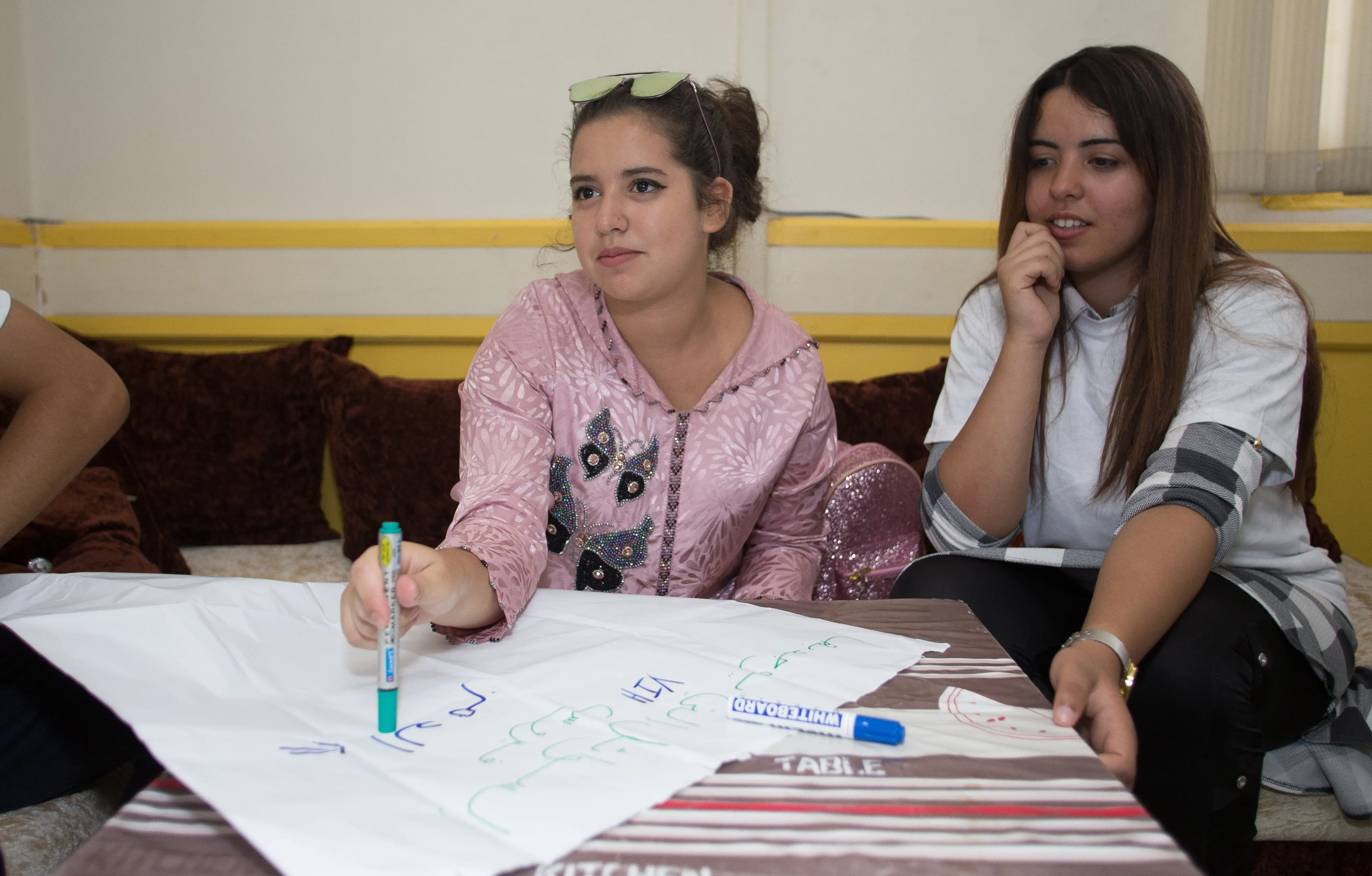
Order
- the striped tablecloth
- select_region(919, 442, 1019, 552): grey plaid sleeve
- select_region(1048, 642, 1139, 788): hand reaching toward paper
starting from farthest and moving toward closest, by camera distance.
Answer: select_region(919, 442, 1019, 552): grey plaid sleeve → select_region(1048, 642, 1139, 788): hand reaching toward paper → the striped tablecloth

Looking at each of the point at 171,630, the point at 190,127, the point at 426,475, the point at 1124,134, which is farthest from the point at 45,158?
the point at 1124,134

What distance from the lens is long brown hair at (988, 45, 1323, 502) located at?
3.89ft

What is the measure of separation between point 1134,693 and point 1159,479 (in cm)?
24

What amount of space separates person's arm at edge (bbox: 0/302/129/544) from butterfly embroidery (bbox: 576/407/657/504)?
587mm

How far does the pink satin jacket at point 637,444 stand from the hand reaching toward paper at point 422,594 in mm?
331

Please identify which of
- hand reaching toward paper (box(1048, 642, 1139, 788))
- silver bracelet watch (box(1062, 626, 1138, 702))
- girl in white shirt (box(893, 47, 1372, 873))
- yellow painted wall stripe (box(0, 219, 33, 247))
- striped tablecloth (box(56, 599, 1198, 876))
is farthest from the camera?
yellow painted wall stripe (box(0, 219, 33, 247))

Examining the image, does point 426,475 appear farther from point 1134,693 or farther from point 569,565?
point 1134,693

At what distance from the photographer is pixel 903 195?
86.8 inches

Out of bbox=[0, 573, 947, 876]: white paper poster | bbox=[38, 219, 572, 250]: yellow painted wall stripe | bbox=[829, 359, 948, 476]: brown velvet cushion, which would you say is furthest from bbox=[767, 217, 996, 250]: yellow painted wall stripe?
bbox=[0, 573, 947, 876]: white paper poster

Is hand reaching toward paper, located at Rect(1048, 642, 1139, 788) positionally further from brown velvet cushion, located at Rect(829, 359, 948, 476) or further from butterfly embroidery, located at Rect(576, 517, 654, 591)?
brown velvet cushion, located at Rect(829, 359, 948, 476)

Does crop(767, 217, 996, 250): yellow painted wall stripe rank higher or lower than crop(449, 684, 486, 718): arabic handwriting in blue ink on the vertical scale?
higher

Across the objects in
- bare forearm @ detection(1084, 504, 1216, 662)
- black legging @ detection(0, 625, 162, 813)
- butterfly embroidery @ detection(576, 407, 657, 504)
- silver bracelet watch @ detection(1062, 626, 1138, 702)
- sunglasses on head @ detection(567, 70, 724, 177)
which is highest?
sunglasses on head @ detection(567, 70, 724, 177)

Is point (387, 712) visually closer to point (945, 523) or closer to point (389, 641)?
point (389, 641)

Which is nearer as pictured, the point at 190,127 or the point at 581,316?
the point at 581,316
